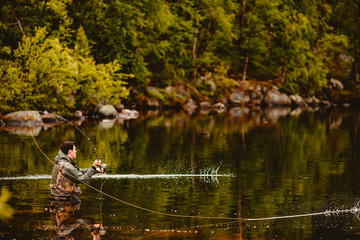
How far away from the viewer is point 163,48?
58.0 meters

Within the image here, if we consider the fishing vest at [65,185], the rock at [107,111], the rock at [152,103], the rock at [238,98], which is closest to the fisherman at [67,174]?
the fishing vest at [65,185]

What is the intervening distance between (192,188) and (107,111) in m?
29.1

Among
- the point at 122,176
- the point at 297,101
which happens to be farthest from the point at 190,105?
the point at 122,176

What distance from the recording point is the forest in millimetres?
38062

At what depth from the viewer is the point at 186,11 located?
63625mm

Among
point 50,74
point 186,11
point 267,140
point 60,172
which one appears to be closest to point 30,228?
point 60,172

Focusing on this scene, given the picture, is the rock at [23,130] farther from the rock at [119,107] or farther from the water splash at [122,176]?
the rock at [119,107]

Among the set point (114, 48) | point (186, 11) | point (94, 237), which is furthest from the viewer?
point (186, 11)

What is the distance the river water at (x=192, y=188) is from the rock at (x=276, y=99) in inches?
1426

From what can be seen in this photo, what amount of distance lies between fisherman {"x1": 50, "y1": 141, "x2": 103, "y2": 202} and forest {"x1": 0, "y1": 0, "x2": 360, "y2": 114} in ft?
77.5

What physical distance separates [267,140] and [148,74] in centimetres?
2576

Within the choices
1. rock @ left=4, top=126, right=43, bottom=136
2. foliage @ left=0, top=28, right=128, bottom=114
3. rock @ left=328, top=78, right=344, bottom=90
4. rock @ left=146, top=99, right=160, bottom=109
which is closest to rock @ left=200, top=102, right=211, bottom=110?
rock @ left=146, top=99, right=160, bottom=109

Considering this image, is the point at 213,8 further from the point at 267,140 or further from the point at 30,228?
the point at 30,228

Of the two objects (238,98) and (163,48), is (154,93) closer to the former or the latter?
(163,48)
